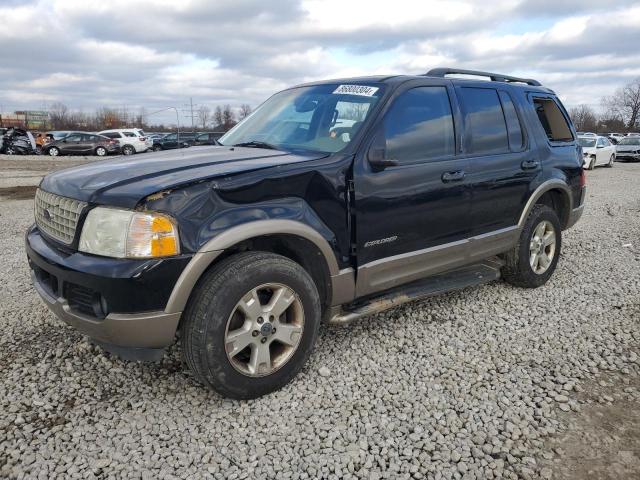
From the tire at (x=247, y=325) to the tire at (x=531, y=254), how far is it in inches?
98.4

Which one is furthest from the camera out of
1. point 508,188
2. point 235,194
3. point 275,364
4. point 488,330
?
point 508,188

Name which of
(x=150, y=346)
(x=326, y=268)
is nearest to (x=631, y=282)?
(x=326, y=268)

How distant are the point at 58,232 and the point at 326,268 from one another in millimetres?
1616

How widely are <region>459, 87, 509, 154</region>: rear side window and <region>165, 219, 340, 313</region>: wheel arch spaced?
1678 millimetres

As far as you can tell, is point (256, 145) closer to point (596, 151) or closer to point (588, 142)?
point (596, 151)

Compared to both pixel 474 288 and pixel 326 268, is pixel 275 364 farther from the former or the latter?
pixel 474 288

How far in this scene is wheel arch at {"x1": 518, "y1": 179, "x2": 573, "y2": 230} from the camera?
4.66 meters

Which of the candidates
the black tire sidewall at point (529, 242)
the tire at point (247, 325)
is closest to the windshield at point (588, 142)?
the black tire sidewall at point (529, 242)

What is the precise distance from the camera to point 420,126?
3709 millimetres

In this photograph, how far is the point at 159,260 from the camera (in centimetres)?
255

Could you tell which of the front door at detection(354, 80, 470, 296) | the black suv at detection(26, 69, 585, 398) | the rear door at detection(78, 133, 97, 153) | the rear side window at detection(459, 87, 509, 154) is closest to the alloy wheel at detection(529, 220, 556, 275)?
the black suv at detection(26, 69, 585, 398)

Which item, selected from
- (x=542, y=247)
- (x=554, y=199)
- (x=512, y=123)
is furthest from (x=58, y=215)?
(x=554, y=199)

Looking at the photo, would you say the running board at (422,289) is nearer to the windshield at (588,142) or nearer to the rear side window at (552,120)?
the rear side window at (552,120)

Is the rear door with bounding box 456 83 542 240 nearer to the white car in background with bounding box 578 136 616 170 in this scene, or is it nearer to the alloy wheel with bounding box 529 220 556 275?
the alloy wheel with bounding box 529 220 556 275
